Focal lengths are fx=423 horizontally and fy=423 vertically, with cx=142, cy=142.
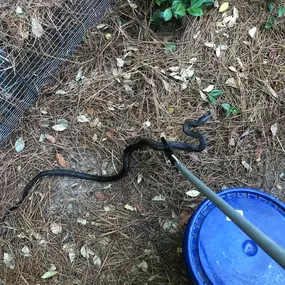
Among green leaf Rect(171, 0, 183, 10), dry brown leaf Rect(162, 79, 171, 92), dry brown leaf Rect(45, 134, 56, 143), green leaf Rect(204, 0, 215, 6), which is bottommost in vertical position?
dry brown leaf Rect(162, 79, 171, 92)

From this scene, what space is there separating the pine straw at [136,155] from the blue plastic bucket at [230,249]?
0.97 feet

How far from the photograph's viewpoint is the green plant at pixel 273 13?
7.12 ft

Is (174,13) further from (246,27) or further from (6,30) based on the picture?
(6,30)

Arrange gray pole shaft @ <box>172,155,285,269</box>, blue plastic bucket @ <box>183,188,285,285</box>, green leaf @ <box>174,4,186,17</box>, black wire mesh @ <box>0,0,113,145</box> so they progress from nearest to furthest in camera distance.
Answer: gray pole shaft @ <box>172,155,285,269</box>, blue plastic bucket @ <box>183,188,285,285</box>, black wire mesh @ <box>0,0,113,145</box>, green leaf @ <box>174,4,186,17</box>

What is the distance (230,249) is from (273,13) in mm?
1272

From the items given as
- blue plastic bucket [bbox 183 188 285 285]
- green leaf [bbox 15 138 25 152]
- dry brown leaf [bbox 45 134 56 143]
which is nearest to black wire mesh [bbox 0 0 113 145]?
green leaf [bbox 15 138 25 152]

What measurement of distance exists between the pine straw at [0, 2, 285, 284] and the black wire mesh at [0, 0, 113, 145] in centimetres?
6

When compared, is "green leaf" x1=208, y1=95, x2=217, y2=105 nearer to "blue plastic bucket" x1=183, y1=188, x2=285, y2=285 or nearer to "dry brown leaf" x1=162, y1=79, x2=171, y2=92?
"dry brown leaf" x1=162, y1=79, x2=171, y2=92

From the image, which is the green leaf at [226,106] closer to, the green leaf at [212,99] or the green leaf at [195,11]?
the green leaf at [212,99]

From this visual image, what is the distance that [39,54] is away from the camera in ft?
6.48

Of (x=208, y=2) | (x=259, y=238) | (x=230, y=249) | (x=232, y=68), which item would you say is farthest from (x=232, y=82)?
(x=259, y=238)

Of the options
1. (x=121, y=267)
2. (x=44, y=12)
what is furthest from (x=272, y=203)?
(x=44, y=12)

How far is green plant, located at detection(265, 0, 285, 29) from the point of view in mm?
2170

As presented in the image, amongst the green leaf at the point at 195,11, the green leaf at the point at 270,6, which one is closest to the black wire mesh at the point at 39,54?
the green leaf at the point at 195,11
